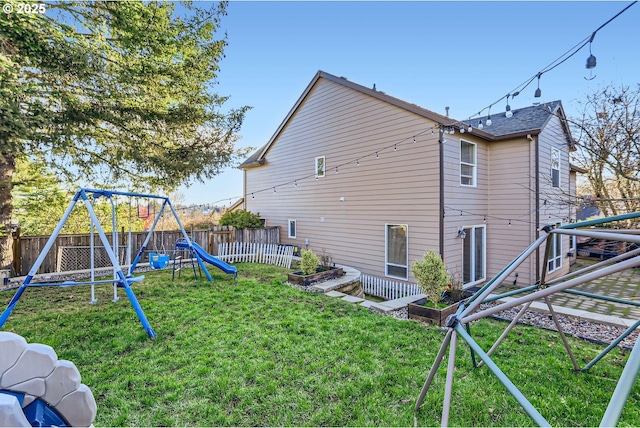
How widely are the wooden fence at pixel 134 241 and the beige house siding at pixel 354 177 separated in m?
1.43

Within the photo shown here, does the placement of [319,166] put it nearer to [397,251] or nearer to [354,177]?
[354,177]

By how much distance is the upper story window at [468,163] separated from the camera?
8.69m

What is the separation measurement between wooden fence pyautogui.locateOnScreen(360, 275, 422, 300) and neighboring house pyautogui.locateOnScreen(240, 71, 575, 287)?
0.24 meters

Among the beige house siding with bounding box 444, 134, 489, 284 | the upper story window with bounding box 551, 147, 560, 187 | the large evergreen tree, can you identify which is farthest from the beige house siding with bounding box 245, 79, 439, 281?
the upper story window with bounding box 551, 147, 560, 187

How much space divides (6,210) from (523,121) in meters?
15.5

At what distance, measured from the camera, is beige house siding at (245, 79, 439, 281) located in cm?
834

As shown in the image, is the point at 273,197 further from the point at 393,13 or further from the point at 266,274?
the point at 393,13

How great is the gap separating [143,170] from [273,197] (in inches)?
214

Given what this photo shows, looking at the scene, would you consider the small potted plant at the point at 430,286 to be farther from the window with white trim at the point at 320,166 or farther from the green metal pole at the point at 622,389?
the window with white trim at the point at 320,166

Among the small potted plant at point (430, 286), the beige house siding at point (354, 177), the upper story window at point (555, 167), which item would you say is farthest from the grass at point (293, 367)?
the upper story window at point (555, 167)

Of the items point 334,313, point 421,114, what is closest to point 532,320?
point 334,313

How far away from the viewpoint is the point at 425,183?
8.18 m

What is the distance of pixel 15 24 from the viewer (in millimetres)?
6098

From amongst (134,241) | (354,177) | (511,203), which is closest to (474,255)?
(511,203)
